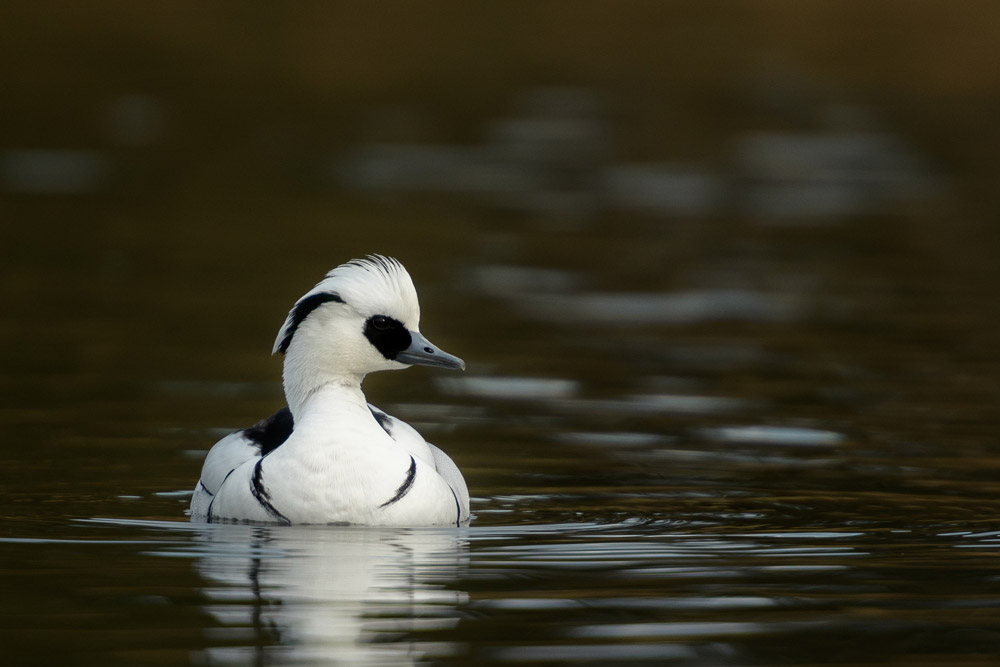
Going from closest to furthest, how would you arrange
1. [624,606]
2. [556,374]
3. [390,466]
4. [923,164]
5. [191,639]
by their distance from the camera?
[191,639] < [624,606] < [390,466] < [556,374] < [923,164]

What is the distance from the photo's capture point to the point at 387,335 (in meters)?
10.4

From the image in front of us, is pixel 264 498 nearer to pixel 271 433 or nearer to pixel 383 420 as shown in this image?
pixel 271 433

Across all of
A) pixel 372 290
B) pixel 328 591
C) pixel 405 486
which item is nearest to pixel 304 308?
pixel 372 290

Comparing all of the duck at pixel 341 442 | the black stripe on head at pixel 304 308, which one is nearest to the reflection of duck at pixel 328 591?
the duck at pixel 341 442

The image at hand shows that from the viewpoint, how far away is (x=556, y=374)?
49.7 ft

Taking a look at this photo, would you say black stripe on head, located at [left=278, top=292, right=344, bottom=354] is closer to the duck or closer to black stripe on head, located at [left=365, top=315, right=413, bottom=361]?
the duck

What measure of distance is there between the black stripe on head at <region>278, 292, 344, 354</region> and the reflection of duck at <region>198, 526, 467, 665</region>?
1139 mm

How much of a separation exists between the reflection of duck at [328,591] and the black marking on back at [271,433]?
82 centimetres

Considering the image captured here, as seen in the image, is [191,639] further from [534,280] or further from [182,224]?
[182,224]

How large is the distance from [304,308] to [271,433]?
818 mm

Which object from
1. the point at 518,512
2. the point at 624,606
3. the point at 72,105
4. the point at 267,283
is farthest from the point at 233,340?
the point at 72,105

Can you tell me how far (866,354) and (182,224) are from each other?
10.1 meters

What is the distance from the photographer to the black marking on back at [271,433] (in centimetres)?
1073

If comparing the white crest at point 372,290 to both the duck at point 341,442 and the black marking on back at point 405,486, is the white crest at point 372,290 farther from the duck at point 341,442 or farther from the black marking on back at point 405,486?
the black marking on back at point 405,486
